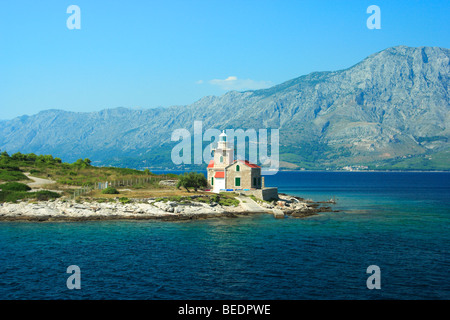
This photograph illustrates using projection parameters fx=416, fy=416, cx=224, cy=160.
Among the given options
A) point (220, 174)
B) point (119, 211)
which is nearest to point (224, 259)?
point (119, 211)

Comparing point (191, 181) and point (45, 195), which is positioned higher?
point (191, 181)

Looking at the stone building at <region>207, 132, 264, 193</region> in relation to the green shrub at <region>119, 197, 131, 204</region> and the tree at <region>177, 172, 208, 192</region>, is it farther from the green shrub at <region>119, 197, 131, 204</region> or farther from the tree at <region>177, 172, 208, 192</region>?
the green shrub at <region>119, 197, 131, 204</region>

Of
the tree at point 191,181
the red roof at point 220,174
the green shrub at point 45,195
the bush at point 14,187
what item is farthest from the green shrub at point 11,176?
the red roof at point 220,174

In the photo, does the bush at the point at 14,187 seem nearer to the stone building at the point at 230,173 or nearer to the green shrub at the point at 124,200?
the green shrub at the point at 124,200

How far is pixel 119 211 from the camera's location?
2466 inches

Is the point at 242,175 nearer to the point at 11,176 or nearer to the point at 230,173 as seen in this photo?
the point at 230,173

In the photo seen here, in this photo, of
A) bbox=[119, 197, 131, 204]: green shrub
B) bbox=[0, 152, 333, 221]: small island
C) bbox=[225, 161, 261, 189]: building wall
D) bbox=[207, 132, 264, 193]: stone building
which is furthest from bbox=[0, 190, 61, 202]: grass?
bbox=[225, 161, 261, 189]: building wall

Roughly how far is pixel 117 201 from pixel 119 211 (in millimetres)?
3937

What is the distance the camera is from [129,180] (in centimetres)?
9156

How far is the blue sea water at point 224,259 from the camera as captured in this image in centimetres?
2938

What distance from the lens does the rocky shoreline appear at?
199 ft
